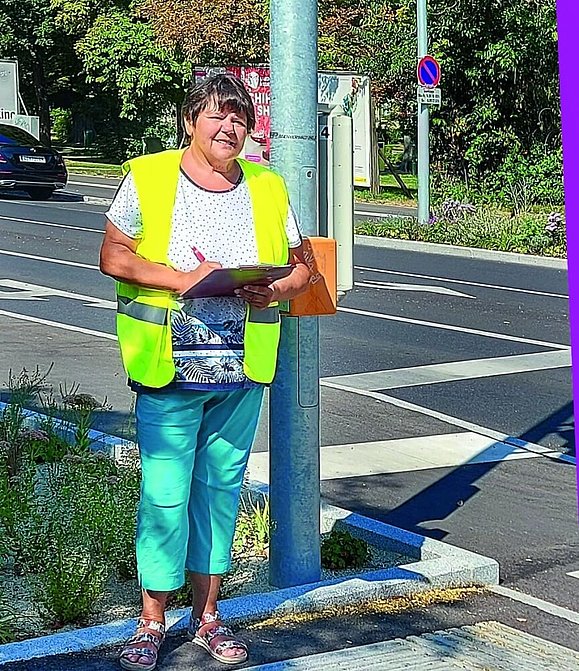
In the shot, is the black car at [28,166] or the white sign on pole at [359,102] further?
the black car at [28,166]

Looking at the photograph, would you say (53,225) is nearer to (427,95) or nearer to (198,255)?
(427,95)

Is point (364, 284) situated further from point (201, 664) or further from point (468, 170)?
point (468, 170)

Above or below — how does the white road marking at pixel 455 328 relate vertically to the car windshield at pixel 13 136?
below

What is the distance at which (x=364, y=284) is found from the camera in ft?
54.2

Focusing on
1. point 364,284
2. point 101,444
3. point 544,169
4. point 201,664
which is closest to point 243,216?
point 201,664

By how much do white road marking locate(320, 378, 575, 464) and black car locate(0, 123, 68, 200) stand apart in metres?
21.6

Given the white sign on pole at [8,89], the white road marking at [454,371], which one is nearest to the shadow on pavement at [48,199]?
the white sign on pole at [8,89]

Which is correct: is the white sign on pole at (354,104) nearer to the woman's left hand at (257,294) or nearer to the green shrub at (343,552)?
the green shrub at (343,552)

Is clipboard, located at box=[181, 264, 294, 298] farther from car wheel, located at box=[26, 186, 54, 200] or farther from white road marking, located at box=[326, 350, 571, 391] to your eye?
car wheel, located at box=[26, 186, 54, 200]

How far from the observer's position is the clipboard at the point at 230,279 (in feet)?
13.3

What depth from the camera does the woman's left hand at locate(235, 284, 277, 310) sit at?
4.18 metres

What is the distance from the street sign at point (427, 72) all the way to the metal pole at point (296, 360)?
18005mm

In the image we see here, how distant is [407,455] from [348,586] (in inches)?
110

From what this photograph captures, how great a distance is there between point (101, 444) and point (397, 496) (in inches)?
62.5
